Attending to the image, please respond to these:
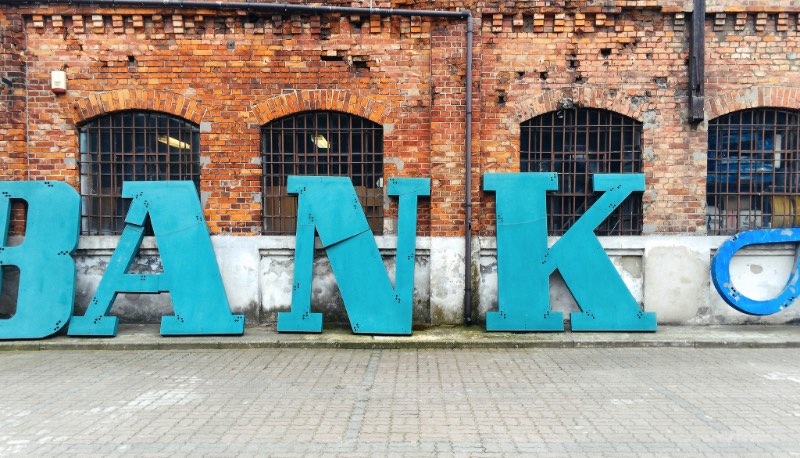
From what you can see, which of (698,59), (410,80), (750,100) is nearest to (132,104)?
(410,80)

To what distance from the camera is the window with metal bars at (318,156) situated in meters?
8.03

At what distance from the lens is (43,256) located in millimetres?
7512

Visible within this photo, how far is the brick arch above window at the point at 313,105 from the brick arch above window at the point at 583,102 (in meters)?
2.30

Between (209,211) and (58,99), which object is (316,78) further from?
(58,99)

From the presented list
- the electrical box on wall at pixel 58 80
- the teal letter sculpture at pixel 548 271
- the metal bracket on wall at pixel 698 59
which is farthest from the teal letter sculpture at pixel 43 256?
the metal bracket on wall at pixel 698 59

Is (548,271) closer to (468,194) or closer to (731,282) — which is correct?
(468,194)

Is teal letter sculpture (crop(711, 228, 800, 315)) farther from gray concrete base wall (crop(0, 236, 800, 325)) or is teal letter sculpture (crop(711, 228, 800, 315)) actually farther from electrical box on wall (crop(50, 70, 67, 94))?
electrical box on wall (crop(50, 70, 67, 94))

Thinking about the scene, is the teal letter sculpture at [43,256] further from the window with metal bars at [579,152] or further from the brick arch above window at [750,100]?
the brick arch above window at [750,100]

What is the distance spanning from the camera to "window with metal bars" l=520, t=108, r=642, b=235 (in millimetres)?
8062

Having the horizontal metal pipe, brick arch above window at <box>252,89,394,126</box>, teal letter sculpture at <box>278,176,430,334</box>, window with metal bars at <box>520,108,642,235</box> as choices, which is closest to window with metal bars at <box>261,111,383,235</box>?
brick arch above window at <box>252,89,394,126</box>

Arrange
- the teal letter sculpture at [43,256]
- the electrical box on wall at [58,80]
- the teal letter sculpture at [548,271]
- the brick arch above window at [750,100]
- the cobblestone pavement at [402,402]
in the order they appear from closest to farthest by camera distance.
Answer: the cobblestone pavement at [402,402] → the teal letter sculpture at [43,256] → the teal letter sculpture at [548,271] → the electrical box on wall at [58,80] → the brick arch above window at [750,100]

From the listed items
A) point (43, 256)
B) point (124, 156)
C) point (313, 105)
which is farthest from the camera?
point (124, 156)

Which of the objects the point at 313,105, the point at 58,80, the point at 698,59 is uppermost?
the point at 698,59

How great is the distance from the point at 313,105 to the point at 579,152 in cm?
411
